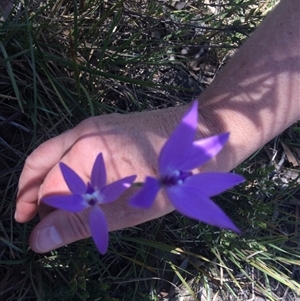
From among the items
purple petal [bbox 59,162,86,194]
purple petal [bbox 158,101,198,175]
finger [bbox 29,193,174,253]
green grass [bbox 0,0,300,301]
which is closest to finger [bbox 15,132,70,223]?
finger [bbox 29,193,174,253]

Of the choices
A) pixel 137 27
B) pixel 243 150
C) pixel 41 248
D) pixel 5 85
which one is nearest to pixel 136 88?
pixel 137 27

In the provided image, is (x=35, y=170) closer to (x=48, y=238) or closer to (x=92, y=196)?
(x=48, y=238)

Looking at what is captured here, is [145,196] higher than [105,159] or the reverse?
higher

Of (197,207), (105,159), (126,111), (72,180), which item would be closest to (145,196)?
(197,207)

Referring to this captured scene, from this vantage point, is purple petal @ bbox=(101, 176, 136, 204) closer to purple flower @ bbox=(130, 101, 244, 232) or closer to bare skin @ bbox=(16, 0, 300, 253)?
purple flower @ bbox=(130, 101, 244, 232)

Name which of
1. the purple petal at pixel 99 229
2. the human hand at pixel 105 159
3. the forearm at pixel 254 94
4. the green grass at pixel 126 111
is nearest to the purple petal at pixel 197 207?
the purple petal at pixel 99 229

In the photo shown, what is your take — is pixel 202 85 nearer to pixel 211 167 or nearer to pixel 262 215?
pixel 262 215

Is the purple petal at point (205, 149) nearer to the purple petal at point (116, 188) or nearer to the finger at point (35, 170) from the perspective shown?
the purple petal at point (116, 188)
